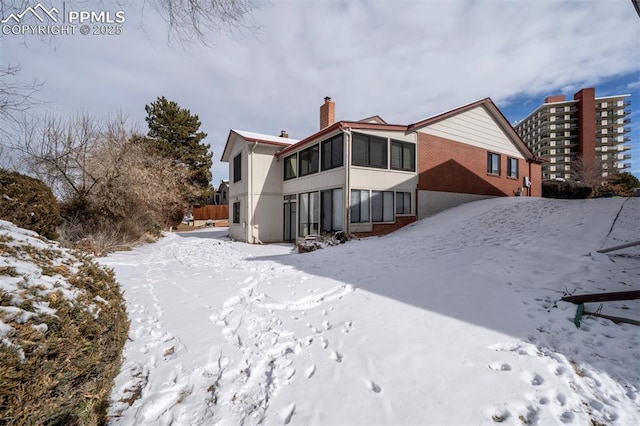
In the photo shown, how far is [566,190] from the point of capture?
20.8 m

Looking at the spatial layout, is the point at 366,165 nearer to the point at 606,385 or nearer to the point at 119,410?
the point at 606,385

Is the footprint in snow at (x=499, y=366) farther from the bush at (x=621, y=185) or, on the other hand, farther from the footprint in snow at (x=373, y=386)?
the bush at (x=621, y=185)

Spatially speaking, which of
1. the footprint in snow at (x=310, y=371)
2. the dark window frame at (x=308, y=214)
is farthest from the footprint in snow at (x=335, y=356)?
the dark window frame at (x=308, y=214)

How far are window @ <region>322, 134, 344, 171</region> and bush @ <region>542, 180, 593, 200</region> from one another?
19.2m

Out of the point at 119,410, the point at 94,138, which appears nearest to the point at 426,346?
the point at 119,410

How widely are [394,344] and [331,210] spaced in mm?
9105

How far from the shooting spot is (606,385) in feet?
8.30

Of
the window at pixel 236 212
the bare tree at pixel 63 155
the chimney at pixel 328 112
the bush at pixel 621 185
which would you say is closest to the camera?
the bare tree at pixel 63 155

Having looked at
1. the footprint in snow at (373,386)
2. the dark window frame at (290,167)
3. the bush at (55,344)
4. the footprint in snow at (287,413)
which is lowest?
the footprint in snow at (287,413)

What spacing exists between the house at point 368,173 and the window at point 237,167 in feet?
0.20

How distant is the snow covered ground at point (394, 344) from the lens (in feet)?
7.65

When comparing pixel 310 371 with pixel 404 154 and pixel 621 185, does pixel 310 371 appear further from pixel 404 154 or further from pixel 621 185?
pixel 621 185

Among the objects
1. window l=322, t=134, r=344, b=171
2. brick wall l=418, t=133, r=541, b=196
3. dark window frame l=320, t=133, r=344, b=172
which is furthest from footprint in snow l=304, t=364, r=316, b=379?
brick wall l=418, t=133, r=541, b=196

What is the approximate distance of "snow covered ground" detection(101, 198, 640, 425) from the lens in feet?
7.65
